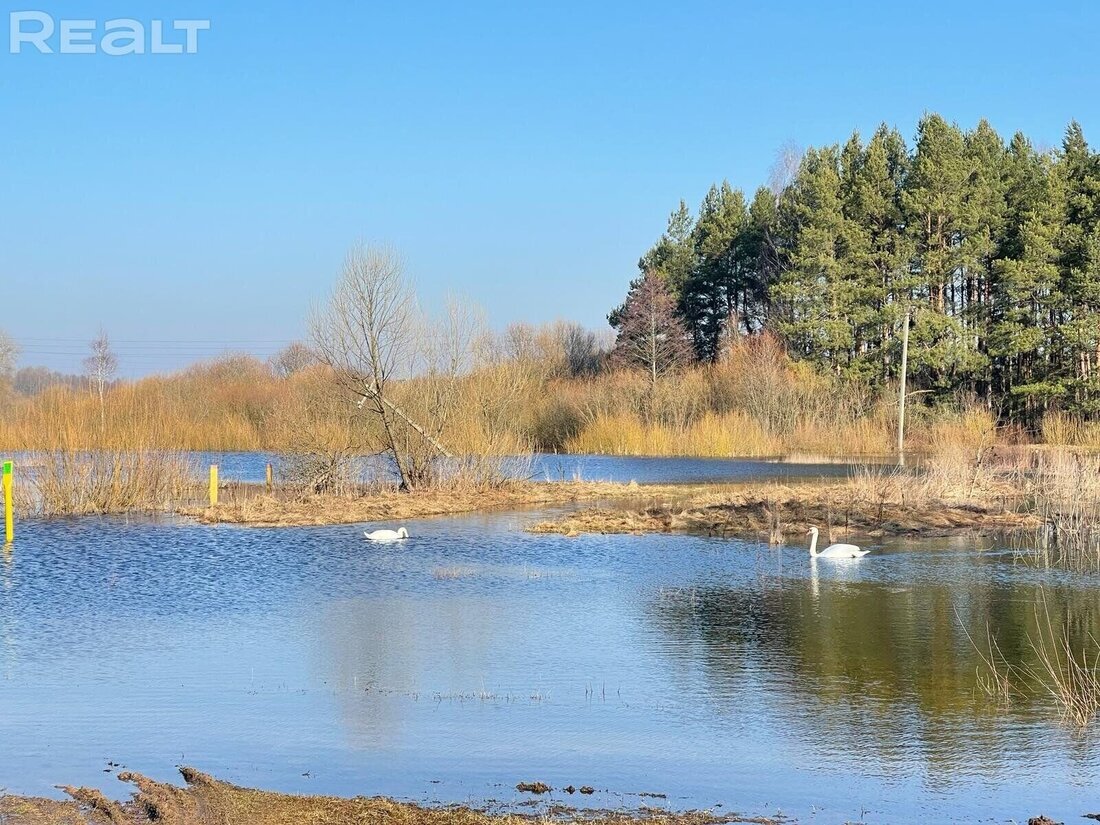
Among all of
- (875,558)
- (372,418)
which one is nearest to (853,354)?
(372,418)

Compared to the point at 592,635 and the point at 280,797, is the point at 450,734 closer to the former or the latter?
the point at 280,797

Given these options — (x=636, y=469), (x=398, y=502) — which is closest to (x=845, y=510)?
(x=398, y=502)

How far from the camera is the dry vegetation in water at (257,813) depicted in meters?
6.21

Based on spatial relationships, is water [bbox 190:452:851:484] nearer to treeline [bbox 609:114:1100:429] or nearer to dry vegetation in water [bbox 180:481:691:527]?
dry vegetation in water [bbox 180:481:691:527]

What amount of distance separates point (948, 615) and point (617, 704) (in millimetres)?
5371

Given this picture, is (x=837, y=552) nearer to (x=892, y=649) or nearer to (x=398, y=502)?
(x=892, y=649)

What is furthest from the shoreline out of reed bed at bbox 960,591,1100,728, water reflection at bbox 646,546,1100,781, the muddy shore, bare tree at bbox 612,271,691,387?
bare tree at bbox 612,271,691,387

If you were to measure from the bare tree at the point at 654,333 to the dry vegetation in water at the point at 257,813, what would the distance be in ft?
169

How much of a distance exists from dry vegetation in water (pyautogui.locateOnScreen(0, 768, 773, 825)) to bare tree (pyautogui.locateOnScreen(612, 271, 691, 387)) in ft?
169

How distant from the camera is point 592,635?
12.0m

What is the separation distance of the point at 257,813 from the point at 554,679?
4147 mm

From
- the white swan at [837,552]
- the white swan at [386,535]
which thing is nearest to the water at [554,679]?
the white swan at [837,552]

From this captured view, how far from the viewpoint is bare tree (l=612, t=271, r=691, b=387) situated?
193 ft

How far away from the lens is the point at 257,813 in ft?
20.7
